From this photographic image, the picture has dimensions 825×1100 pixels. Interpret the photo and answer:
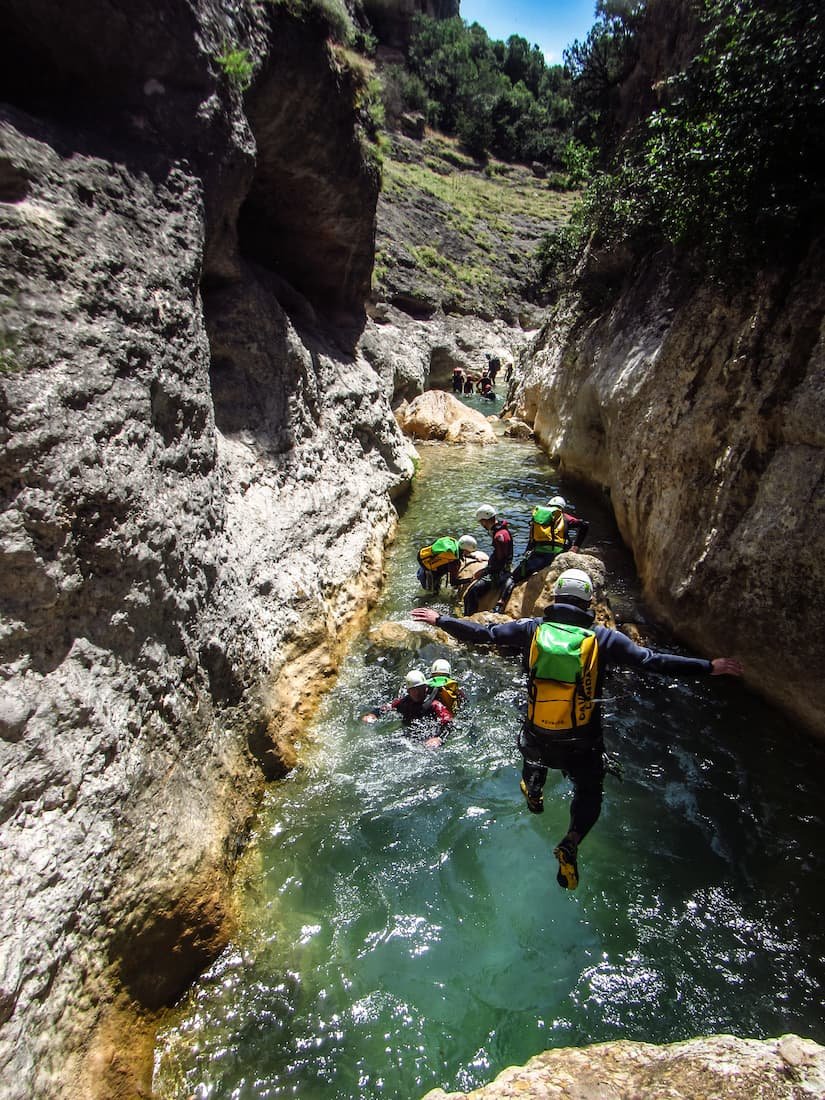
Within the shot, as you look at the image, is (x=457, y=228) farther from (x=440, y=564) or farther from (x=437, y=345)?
(x=440, y=564)

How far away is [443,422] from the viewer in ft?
75.8

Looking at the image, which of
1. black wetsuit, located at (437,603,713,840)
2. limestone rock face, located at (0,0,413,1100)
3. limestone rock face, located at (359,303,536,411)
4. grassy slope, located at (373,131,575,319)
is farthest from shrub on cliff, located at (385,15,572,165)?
black wetsuit, located at (437,603,713,840)

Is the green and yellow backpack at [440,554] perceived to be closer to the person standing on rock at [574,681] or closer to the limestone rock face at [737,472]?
the limestone rock face at [737,472]

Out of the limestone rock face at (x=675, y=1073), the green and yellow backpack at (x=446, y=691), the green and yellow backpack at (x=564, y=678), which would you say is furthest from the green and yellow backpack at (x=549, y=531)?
the limestone rock face at (x=675, y=1073)

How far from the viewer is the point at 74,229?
537cm

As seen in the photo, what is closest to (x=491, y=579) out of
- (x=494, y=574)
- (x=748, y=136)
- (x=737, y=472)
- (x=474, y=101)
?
(x=494, y=574)

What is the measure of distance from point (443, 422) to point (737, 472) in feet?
53.6

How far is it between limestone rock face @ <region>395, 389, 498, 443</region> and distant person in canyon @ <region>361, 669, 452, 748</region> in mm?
15951

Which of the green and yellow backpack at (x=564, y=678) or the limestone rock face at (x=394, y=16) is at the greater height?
the limestone rock face at (x=394, y=16)

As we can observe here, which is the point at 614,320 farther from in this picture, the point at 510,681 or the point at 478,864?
the point at 478,864

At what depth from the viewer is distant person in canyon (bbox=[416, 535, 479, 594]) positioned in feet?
35.0

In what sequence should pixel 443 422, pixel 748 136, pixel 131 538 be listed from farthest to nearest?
pixel 443 422
pixel 748 136
pixel 131 538

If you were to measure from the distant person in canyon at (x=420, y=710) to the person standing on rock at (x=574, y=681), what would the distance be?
2.29 m

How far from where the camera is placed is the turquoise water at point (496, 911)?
408cm
